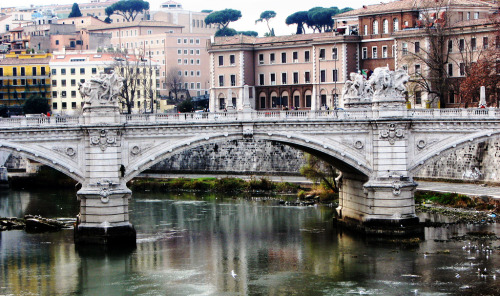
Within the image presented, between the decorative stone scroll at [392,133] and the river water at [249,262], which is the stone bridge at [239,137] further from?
the river water at [249,262]

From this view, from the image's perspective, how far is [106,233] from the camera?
35.6 m

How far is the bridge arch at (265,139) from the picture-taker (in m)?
36.6

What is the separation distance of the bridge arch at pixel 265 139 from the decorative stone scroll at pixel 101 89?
2740mm

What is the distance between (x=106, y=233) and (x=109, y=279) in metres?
4.01

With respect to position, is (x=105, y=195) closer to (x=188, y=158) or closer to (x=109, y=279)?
(x=109, y=279)

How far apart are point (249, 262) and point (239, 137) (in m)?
5.94

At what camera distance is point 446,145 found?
38250 mm

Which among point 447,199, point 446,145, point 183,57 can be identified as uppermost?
point 183,57

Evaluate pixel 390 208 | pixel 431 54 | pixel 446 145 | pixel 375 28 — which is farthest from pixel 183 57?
pixel 390 208

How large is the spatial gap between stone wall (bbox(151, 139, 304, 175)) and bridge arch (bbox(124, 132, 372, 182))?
20.2 meters

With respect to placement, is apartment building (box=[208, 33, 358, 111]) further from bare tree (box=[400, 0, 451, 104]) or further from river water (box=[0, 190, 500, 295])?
river water (box=[0, 190, 500, 295])

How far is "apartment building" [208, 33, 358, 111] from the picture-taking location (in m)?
69.1

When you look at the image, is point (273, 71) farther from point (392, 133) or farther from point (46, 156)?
point (46, 156)

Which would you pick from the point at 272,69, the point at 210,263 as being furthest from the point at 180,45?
the point at 210,263
